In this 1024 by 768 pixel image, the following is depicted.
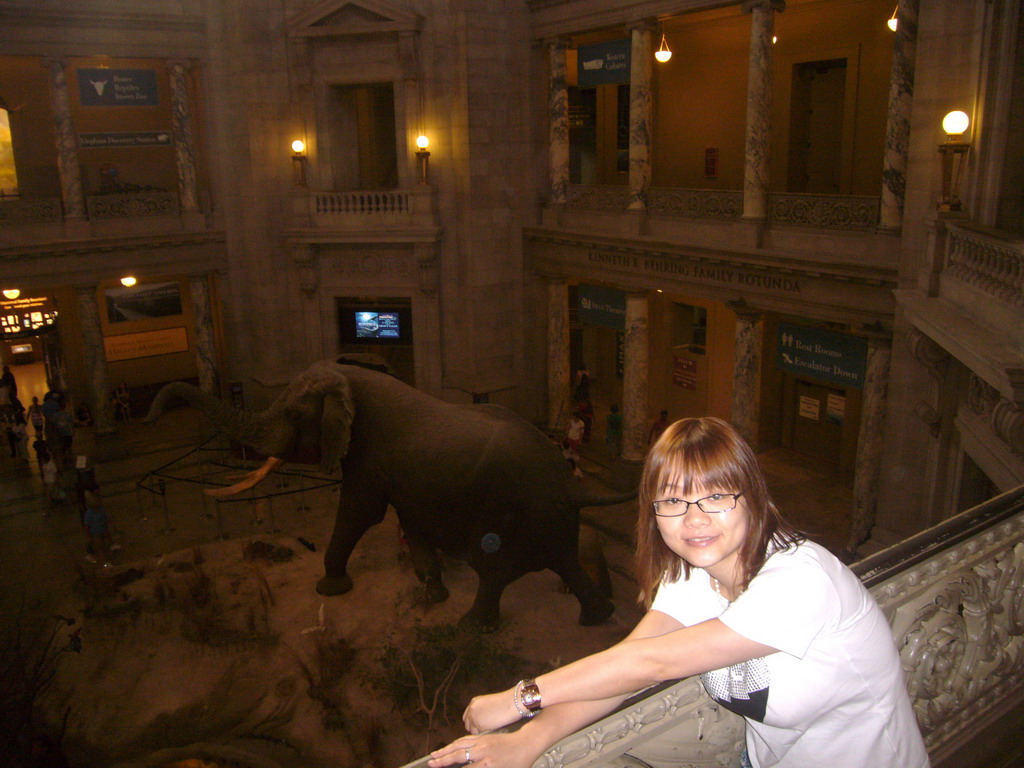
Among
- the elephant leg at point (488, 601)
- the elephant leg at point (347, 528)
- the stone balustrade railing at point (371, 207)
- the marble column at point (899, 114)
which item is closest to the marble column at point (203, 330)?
the stone balustrade railing at point (371, 207)

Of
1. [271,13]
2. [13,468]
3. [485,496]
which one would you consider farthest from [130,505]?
[271,13]

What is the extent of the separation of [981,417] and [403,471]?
689 cm

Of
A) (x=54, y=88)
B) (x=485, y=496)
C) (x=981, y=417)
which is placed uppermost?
(x=54, y=88)

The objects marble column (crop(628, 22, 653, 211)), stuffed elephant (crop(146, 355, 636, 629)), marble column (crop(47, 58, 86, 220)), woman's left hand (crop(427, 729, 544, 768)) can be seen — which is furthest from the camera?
marble column (crop(47, 58, 86, 220))

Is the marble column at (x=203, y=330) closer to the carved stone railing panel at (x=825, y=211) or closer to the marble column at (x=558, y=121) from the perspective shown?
the marble column at (x=558, y=121)

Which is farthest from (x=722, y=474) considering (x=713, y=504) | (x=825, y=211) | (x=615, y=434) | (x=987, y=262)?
(x=615, y=434)

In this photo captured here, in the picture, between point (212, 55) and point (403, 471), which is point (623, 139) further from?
point (403, 471)

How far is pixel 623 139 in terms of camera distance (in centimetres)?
2302

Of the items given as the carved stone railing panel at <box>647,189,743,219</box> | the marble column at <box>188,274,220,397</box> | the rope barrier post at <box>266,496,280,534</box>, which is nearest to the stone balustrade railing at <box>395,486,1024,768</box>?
the carved stone railing panel at <box>647,189,743,219</box>

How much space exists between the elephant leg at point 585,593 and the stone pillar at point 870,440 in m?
4.68

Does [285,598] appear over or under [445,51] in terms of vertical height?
under

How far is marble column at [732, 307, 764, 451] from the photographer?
15.5 m

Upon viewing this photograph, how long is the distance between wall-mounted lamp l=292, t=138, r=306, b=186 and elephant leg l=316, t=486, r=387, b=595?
33.1ft

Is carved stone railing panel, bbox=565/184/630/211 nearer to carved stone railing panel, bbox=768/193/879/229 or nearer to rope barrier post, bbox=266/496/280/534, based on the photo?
carved stone railing panel, bbox=768/193/879/229
